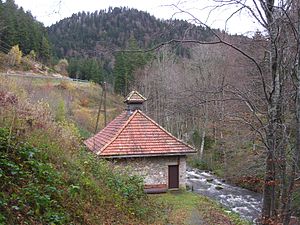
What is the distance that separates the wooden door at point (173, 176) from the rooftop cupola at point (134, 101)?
139 inches

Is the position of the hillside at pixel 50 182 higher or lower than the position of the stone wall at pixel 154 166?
higher

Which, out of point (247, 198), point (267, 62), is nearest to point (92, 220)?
point (267, 62)

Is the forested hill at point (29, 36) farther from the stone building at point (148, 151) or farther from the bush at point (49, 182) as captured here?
the bush at point (49, 182)

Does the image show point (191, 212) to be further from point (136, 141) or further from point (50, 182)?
point (50, 182)

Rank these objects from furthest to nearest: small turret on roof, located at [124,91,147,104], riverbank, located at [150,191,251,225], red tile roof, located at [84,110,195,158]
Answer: small turret on roof, located at [124,91,147,104] → red tile roof, located at [84,110,195,158] → riverbank, located at [150,191,251,225]

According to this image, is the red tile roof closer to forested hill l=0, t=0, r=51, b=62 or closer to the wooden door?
the wooden door

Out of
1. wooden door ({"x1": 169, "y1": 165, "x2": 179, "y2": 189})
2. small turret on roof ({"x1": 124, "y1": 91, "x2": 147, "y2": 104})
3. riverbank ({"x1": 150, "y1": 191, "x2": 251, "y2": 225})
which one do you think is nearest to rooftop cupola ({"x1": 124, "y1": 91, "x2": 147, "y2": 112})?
small turret on roof ({"x1": 124, "y1": 91, "x2": 147, "y2": 104})

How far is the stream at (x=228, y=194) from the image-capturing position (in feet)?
54.5

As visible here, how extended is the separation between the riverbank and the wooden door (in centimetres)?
44

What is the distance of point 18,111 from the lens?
7309 millimetres

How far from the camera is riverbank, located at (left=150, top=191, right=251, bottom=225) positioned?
11094 millimetres

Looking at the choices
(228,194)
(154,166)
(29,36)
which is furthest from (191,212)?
(29,36)

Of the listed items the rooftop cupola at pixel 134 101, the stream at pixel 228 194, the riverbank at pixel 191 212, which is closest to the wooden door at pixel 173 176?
the riverbank at pixel 191 212

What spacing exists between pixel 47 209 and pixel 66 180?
1.33 m
